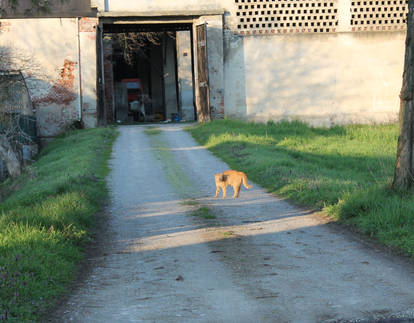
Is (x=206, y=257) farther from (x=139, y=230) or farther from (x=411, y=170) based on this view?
(x=411, y=170)

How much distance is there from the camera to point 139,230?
6.70 metres

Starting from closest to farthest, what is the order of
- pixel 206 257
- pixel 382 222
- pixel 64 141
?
pixel 206 257 → pixel 382 222 → pixel 64 141

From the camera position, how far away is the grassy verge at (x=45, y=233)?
4.29 meters

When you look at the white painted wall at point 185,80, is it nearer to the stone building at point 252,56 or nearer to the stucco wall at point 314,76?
the stone building at point 252,56

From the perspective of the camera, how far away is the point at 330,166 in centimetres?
1149

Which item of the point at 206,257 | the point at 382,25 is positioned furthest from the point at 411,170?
the point at 382,25

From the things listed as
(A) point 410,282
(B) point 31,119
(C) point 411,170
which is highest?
(B) point 31,119

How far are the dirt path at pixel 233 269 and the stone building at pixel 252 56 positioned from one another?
9824 mm

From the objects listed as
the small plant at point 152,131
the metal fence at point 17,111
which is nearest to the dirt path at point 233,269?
the metal fence at point 17,111

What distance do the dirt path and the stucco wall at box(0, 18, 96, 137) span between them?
971 centimetres

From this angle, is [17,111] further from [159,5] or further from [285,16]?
[285,16]

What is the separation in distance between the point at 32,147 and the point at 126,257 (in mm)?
12021

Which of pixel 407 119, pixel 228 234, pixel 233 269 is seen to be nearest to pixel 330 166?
pixel 407 119

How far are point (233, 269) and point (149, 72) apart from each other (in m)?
32.7
